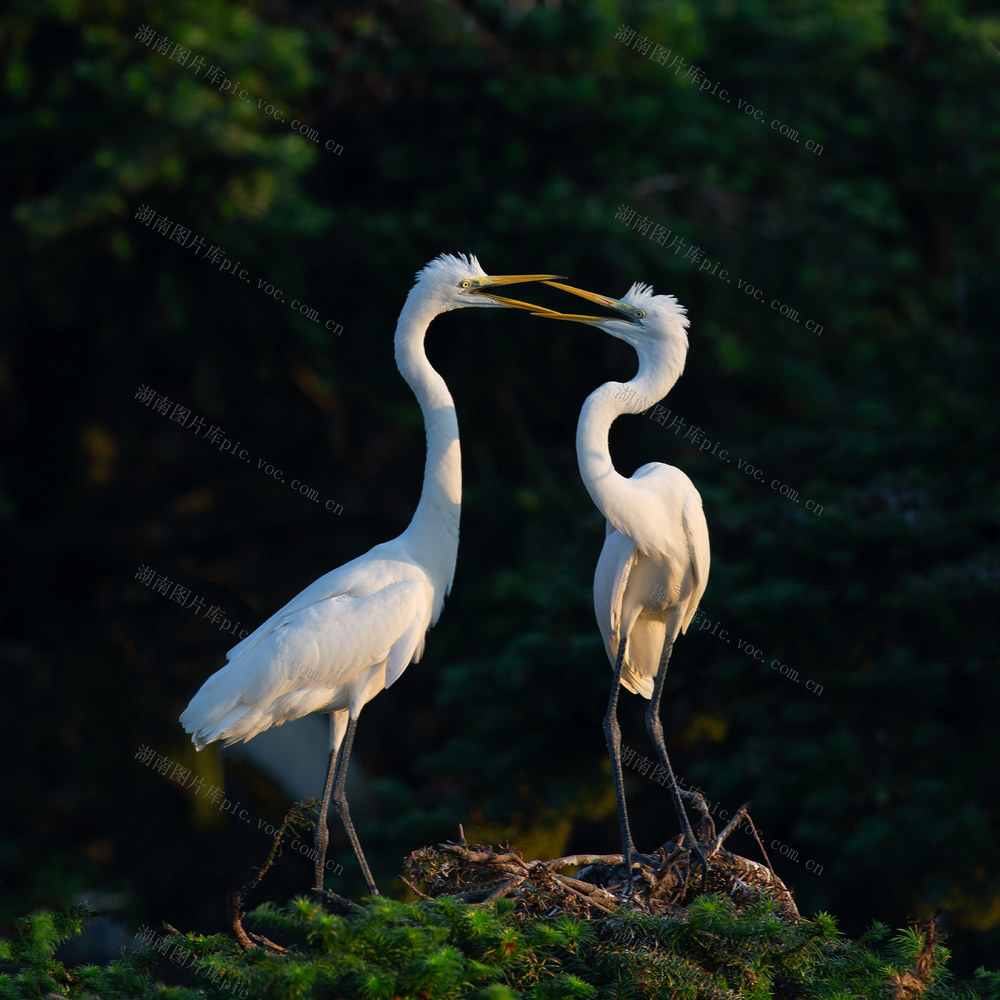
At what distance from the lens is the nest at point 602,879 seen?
2.93 metres

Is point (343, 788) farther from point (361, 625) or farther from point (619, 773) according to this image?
point (619, 773)

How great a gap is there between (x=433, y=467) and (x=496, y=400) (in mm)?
3226

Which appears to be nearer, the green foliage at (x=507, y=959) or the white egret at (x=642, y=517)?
the green foliage at (x=507, y=959)

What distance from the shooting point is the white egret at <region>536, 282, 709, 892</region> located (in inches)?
127

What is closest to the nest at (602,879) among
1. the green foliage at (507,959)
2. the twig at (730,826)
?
the twig at (730,826)

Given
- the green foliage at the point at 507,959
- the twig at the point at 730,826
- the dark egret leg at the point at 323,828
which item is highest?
the twig at the point at 730,826

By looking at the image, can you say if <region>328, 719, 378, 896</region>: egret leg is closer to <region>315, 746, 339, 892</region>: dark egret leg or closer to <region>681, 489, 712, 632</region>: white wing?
<region>315, 746, 339, 892</region>: dark egret leg

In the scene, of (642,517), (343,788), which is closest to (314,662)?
(343,788)

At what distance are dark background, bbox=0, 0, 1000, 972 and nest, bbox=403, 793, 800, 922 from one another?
1.30m

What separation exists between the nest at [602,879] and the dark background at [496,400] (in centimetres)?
130

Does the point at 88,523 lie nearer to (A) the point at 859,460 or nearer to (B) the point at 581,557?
(B) the point at 581,557

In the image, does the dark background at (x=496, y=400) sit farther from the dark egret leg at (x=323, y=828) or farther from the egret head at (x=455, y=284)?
the egret head at (x=455, y=284)

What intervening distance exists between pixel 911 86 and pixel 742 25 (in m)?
1.14

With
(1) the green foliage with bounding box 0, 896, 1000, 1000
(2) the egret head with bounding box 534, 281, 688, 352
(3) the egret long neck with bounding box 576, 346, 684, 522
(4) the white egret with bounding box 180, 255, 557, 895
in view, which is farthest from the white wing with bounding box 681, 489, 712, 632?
(1) the green foliage with bounding box 0, 896, 1000, 1000
